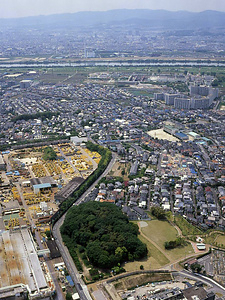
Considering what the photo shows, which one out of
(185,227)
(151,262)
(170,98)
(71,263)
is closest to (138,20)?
(170,98)

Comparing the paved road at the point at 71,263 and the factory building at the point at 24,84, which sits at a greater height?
the paved road at the point at 71,263

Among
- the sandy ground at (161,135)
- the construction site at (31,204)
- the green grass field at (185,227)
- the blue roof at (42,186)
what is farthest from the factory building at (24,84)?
the green grass field at (185,227)

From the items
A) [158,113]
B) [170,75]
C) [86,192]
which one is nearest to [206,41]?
[170,75]

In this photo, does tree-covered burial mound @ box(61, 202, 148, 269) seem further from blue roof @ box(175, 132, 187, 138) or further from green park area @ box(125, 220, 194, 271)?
blue roof @ box(175, 132, 187, 138)

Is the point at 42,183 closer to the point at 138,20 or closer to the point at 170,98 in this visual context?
the point at 170,98

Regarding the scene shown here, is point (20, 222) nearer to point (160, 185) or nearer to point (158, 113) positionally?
point (160, 185)

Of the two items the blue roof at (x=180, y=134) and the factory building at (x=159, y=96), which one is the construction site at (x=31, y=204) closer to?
the blue roof at (x=180, y=134)
